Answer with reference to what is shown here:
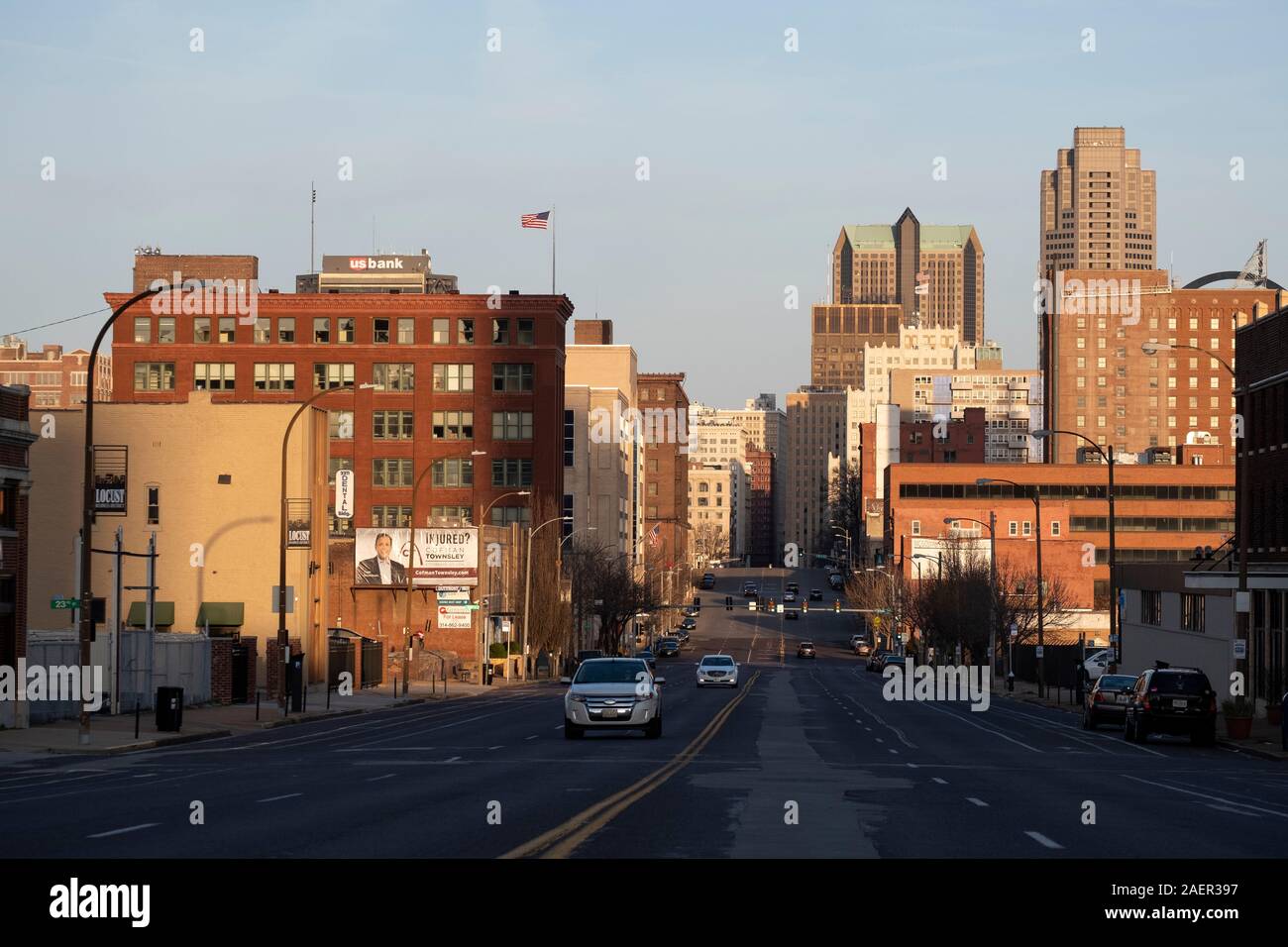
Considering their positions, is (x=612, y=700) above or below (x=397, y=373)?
below

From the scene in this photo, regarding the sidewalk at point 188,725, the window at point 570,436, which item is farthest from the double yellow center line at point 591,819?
the window at point 570,436

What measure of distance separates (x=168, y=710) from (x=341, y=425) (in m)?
75.9

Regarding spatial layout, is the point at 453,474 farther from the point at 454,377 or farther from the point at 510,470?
the point at 454,377

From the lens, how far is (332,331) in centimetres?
11388

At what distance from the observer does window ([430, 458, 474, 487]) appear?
113 m

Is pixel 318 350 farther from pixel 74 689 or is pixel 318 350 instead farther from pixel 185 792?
pixel 185 792

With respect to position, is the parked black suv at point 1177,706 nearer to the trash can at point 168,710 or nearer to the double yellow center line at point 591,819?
the double yellow center line at point 591,819

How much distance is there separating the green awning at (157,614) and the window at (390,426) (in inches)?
1874

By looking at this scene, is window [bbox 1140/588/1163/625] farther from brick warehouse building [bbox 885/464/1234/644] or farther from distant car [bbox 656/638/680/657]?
brick warehouse building [bbox 885/464/1234/644]

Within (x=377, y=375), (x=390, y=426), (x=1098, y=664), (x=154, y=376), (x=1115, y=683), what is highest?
(x=377, y=375)

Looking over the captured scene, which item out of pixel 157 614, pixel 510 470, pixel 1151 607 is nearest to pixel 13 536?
pixel 157 614

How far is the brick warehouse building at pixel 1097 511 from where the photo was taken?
148250mm
